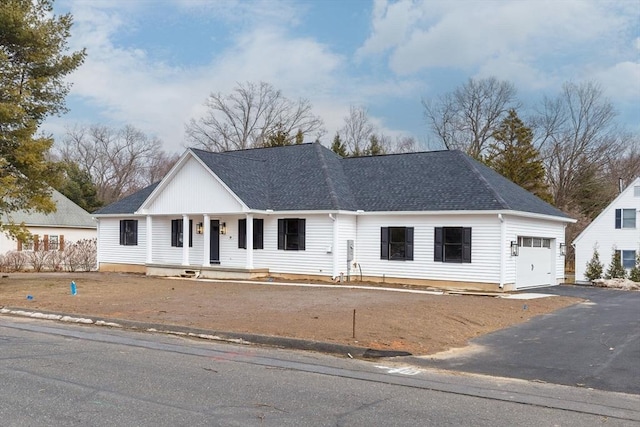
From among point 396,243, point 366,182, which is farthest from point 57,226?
point 396,243

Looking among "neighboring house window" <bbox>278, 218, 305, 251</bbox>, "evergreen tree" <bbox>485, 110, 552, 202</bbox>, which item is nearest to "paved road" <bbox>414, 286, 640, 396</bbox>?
"neighboring house window" <bbox>278, 218, 305, 251</bbox>

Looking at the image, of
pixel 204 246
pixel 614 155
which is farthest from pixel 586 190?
pixel 204 246

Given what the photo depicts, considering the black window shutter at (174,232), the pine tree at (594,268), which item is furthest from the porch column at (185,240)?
the pine tree at (594,268)

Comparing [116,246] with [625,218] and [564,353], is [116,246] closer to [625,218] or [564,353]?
[564,353]

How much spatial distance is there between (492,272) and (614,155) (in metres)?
32.9

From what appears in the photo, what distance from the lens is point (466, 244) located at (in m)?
23.0

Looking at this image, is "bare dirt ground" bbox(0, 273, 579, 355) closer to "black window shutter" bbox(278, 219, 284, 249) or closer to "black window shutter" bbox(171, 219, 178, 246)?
"black window shutter" bbox(278, 219, 284, 249)

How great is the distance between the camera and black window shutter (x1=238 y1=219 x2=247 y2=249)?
88.8ft

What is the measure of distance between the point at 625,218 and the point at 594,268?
349 centimetres

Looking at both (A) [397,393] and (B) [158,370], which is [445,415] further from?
(B) [158,370]

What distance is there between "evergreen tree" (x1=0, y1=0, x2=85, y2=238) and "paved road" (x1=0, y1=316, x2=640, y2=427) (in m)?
12.9

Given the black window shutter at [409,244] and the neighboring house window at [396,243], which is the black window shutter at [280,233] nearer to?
the neighboring house window at [396,243]

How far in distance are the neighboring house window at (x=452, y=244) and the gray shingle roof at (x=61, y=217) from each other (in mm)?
27748

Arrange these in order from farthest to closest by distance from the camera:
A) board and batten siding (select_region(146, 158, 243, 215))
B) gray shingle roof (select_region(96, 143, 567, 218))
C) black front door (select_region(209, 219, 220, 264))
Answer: black front door (select_region(209, 219, 220, 264))
board and batten siding (select_region(146, 158, 243, 215))
gray shingle roof (select_region(96, 143, 567, 218))
